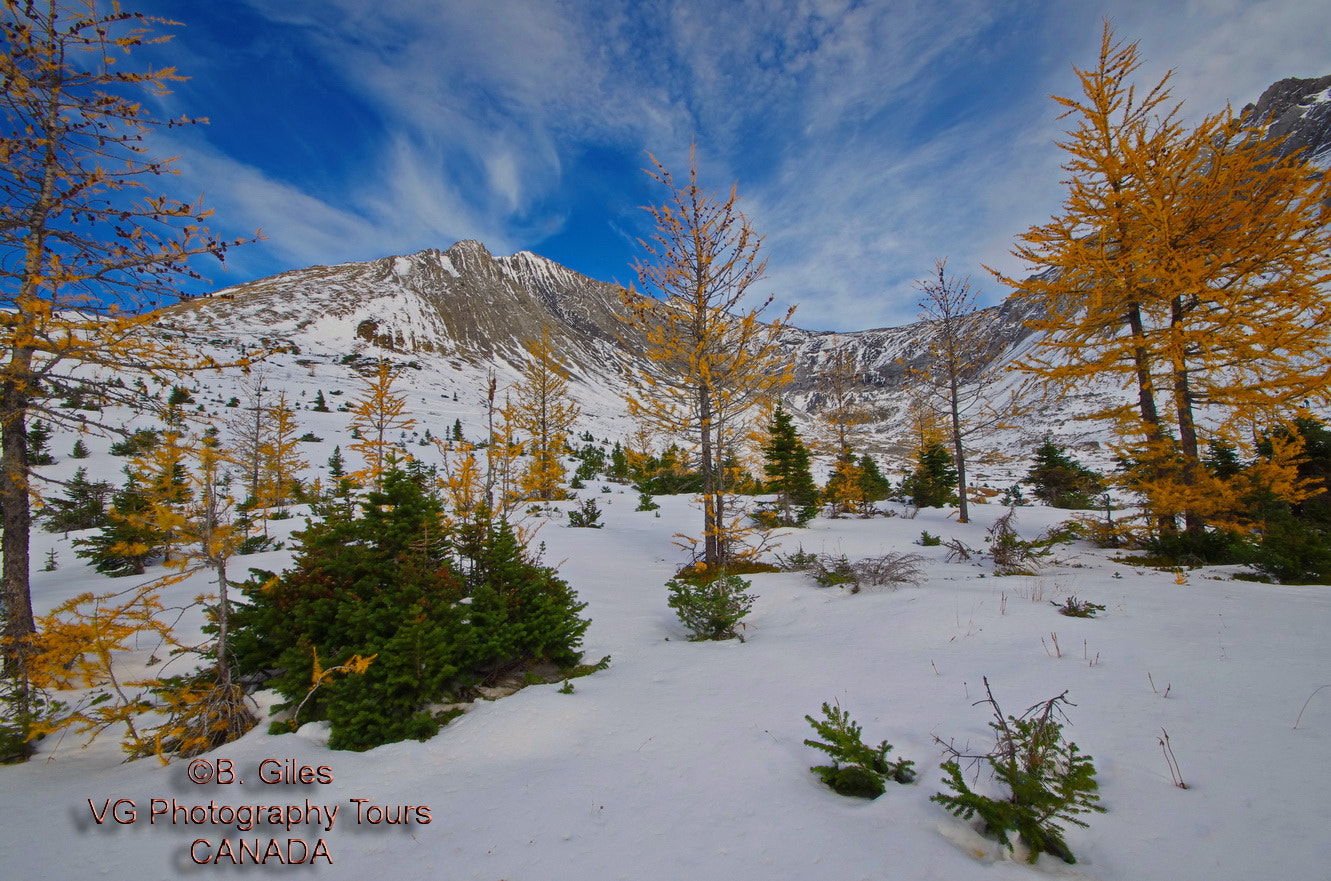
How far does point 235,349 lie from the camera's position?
4291 cm

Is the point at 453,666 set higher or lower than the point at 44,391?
lower

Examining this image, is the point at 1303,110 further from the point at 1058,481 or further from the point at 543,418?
the point at 543,418

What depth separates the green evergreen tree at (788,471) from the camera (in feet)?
→ 50.7

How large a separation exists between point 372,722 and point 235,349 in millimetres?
55254

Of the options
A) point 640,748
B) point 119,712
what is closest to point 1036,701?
point 640,748

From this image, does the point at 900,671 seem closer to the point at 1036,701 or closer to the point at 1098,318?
the point at 1036,701

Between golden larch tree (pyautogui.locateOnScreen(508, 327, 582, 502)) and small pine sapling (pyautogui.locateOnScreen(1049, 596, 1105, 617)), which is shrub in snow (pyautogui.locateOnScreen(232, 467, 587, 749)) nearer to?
small pine sapling (pyautogui.locateOnScreen(1049, 596, 1105, 617))

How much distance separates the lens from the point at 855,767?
249cm

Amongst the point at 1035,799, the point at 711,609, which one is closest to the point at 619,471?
the point at 711,609

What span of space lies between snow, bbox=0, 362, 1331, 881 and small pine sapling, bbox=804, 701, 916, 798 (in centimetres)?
9

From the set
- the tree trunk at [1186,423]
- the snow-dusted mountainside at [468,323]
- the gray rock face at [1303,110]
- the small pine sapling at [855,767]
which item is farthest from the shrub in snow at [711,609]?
the gray rock face at [1303,110]

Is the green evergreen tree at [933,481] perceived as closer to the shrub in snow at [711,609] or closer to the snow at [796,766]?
the snow at [796,766]

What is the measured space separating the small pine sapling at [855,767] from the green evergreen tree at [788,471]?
1263cm

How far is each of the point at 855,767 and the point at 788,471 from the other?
44.2 ft
